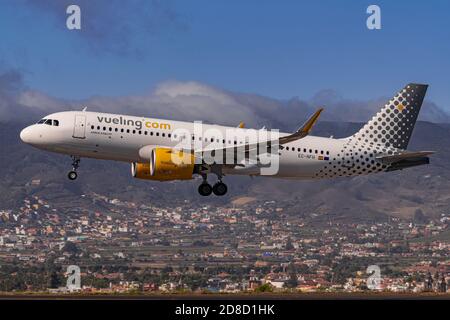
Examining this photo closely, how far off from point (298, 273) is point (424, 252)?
41.4 metres

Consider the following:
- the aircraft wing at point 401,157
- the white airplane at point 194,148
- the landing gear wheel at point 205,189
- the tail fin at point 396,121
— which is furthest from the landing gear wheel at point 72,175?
the aircraft wing at point 401,157

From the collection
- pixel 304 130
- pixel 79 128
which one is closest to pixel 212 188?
pixel 304 130

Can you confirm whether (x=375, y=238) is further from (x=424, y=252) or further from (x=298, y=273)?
(x=298, y=273)

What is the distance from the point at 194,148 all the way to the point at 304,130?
782 centimetres

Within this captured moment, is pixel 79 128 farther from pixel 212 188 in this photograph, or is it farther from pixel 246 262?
pixel 246 262

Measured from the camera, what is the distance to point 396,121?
227 feet

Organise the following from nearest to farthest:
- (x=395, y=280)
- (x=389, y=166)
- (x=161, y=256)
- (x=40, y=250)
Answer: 1. (x=389, y=166)
2. (x=395, y=280)
3. (x=161, y=256)
4. (x=40, y=250)

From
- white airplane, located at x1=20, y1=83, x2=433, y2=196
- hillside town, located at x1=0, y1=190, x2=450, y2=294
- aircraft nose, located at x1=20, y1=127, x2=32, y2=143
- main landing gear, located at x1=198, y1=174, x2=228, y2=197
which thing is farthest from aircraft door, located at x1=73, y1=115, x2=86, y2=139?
hillside town, located at x1=0, y1=190, x2=450, y2=294

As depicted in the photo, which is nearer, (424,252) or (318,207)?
(424,252)

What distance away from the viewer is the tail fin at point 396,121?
222ft
